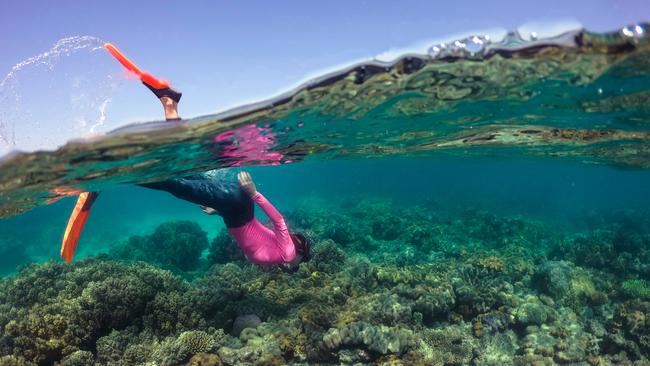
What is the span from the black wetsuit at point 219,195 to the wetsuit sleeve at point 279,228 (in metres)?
0.43

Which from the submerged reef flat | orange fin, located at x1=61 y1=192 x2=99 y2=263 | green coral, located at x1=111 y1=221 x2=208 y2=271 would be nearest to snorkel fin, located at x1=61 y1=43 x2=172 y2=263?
orange fin, located at x1=61 y1=192 x2=99 y2=263

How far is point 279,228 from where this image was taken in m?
7.57

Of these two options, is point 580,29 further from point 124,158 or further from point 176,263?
point 176,263

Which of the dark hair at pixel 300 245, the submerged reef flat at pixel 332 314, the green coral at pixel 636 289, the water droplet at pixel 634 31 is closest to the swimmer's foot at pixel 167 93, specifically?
the dark hair at pixel 300 245

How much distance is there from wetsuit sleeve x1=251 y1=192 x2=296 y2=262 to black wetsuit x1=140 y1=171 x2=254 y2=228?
430 millimetres

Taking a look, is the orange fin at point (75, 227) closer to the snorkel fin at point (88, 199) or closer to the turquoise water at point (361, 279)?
the snorkel fin at point (88, 199)

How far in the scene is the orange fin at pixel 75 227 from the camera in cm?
759

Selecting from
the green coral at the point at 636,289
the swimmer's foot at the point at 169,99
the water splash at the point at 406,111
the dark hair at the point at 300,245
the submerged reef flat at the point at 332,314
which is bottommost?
the green coral at the point at 636,289

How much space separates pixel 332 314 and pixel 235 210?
331 cm

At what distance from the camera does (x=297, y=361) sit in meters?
7.14

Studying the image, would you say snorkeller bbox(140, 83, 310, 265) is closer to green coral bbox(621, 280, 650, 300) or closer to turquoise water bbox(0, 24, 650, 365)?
turquoise water bbox(0, 24, 650, 365)

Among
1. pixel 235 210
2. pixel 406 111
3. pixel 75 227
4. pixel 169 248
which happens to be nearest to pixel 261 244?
pixel 235 210

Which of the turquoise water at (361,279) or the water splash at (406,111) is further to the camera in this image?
the water splash at (406,111)

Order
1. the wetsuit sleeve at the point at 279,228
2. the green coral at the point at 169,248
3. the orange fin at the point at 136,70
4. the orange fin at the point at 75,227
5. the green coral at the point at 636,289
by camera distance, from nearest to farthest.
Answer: the orange fin at the point at 136,70
the wetsuit sleeve at the point at 279,228
the orange fin at the point at 75,227
the green coral at the point at 636,289
the green coral at the point at 169,248
